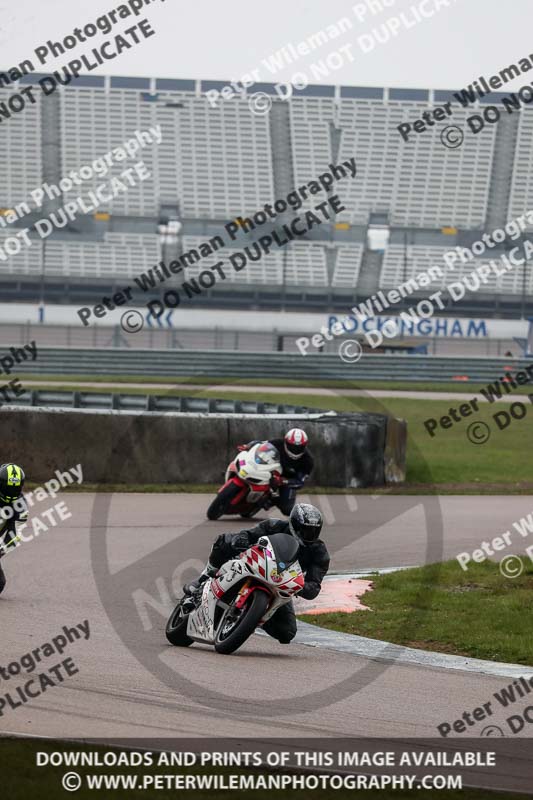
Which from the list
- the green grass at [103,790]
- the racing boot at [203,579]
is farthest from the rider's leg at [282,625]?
the green grass at [103,790]

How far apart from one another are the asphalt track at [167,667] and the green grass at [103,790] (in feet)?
1.65

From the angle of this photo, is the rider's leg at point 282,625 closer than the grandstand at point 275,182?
Yes

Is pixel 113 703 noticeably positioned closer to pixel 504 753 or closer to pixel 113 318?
pixel 504 753

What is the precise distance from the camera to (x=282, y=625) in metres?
9.33

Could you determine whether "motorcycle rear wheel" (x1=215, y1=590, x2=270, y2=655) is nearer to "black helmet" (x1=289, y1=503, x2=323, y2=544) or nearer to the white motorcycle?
the white motorcycle

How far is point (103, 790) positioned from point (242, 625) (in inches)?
131

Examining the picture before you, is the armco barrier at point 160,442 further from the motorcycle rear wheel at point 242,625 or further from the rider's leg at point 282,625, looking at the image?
the motorcycle rear wheel at point 242,625

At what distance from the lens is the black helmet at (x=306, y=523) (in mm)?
8961

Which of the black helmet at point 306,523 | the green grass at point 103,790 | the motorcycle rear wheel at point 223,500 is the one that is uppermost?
the black helmet at point 306,523

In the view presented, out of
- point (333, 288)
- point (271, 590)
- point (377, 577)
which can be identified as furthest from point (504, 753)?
point (333, 288)

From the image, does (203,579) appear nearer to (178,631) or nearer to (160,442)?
(178,631)

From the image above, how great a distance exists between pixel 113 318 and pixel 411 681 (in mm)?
44920

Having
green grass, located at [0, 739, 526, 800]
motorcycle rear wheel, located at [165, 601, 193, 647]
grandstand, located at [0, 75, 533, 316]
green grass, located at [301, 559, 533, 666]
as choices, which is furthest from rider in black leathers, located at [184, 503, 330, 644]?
grandstand, located at [0, 75, 533, 316]

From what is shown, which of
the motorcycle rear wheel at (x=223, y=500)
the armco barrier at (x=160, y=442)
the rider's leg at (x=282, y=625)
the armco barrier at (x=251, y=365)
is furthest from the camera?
the armco barrier at (x=251, y=365)
